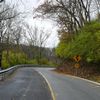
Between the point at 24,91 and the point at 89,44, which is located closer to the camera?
the point at 24,91

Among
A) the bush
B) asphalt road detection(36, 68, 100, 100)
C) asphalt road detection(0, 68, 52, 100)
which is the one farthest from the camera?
the bush

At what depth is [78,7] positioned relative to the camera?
59094 mm

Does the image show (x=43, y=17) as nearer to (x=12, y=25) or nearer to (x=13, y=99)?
(x=12, y=25)

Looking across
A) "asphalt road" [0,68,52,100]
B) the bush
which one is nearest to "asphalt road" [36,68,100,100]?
"asphalt road" [0,68,52,100]

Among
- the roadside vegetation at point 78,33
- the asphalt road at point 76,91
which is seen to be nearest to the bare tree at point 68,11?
the roadside vegetation at point 78,33

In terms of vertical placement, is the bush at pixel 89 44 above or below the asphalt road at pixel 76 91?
above

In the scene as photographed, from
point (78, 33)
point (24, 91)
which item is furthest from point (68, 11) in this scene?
point (24, 91)

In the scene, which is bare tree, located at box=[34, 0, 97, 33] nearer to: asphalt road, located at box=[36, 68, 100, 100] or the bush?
the bush

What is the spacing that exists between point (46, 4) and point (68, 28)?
961cm

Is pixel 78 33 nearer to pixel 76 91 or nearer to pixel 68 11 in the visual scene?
pixel 68 11

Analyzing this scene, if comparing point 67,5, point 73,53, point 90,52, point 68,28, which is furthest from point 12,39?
point 90,52

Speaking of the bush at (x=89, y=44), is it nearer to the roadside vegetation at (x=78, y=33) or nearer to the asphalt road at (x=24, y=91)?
the roadside vegetation at (x=78, y=33)

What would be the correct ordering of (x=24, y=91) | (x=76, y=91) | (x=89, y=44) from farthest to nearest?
1. (x=89, y=44)
2. (x=24, y=91)
3. (x=76, y=91)

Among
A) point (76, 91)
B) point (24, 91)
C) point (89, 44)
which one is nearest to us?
point (76, 91)
